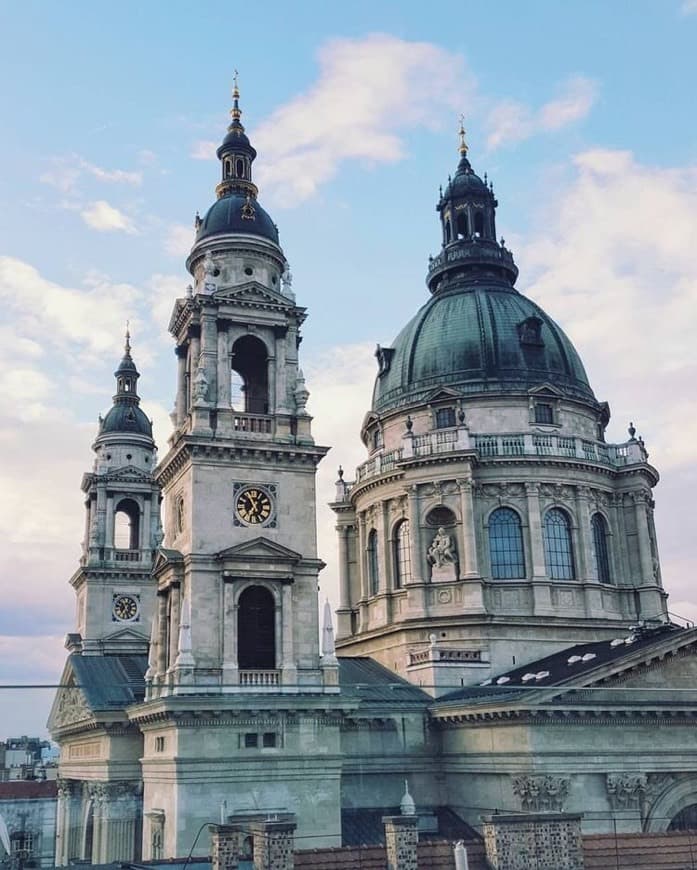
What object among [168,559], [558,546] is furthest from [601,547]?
[168,559]

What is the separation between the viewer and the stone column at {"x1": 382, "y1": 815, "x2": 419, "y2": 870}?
2352 cm

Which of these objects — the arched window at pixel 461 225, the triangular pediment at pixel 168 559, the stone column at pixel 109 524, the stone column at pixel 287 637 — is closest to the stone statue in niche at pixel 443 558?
the stone column at pixel 287 637

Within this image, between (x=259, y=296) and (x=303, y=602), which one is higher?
(x=259, y=296)

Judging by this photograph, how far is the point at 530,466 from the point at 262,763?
80.9ft

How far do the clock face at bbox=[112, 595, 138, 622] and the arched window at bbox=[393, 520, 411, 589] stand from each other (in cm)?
2113

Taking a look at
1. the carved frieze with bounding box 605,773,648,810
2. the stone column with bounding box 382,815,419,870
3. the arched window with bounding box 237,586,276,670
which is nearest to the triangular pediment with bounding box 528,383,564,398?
the arched window with bounding box 237,586,276,670

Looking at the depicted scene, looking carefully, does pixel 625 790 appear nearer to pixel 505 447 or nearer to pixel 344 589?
pixel 505 447

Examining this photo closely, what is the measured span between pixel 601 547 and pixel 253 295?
86.0 feet

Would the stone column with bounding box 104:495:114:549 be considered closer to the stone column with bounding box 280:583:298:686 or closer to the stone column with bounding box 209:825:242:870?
the stone column with bounding box 280:583:298:686

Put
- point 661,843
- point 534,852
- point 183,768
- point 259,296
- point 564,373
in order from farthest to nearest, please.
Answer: point 564,373 < point 259,296 < point 183,768 < point 661,843 < point 534,852

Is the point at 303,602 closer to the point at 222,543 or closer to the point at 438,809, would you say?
the point at 222,543

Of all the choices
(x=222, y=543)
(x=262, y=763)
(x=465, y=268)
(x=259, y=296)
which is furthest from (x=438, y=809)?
(x=465, y=268)

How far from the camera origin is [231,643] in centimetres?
3816

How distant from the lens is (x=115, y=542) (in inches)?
A: 2768
